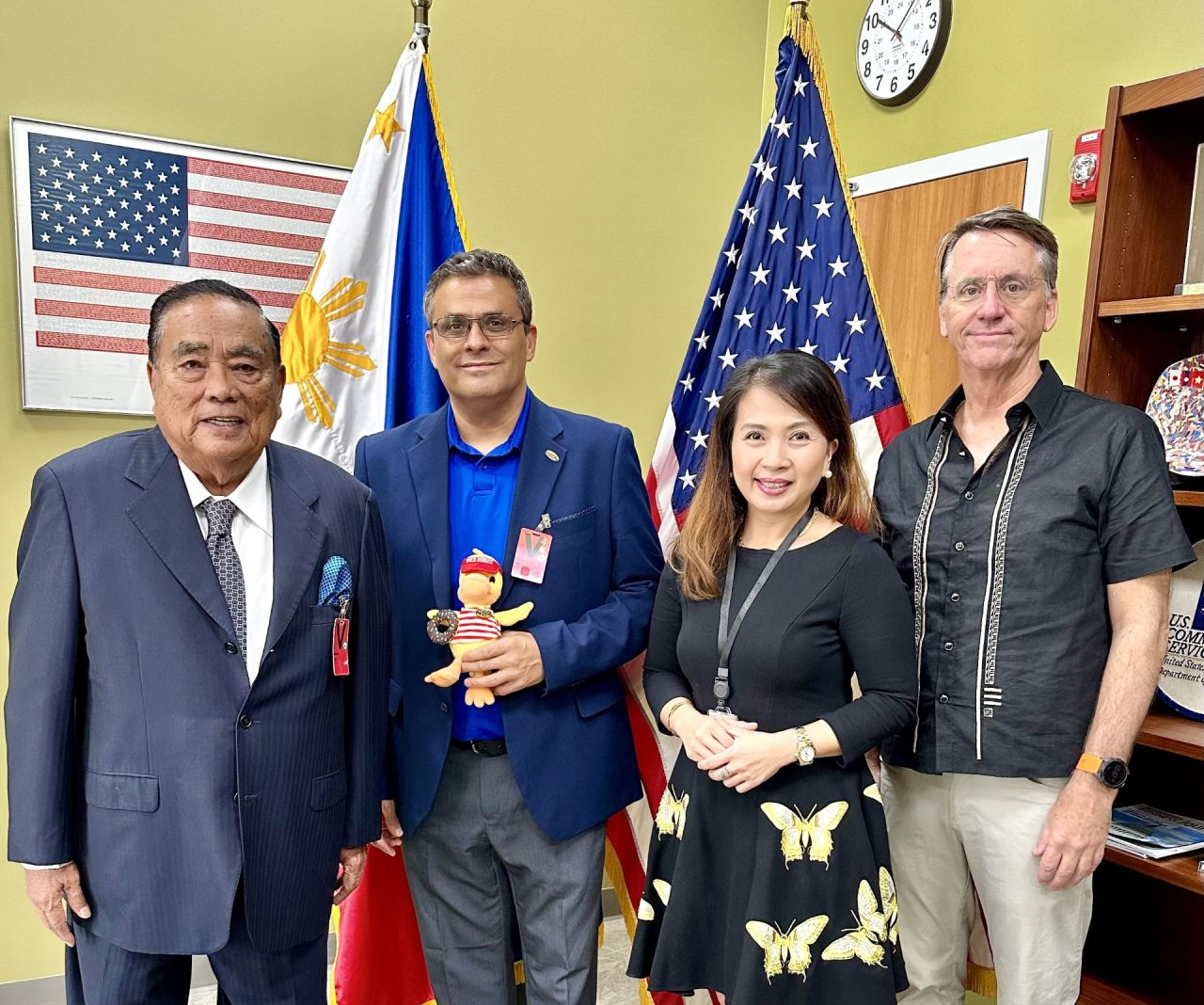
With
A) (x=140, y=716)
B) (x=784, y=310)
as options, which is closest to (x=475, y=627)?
Answer: (x=140, y=716)

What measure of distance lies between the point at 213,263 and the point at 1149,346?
244 centimetres

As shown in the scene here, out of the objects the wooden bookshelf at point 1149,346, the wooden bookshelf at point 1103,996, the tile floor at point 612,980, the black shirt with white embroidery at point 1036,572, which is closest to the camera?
the black shirt with white embroidery at point 1036,572

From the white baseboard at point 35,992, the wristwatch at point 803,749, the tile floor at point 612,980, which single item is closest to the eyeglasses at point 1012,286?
the wristwatch at point 803,749

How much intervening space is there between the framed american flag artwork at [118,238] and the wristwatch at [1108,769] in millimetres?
2357

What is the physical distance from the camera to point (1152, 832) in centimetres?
196

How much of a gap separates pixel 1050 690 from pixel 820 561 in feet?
1.57

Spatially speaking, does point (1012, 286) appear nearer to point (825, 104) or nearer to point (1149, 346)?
point (1149, 346)

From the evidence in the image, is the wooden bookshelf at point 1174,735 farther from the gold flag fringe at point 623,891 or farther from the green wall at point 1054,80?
the gold flag fringe at point 623,891

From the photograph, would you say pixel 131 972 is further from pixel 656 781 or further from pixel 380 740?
pixel 656 781

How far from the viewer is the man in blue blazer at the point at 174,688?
1.30 metres

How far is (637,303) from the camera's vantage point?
10.4ft

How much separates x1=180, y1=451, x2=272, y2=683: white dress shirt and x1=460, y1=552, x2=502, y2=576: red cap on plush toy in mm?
359

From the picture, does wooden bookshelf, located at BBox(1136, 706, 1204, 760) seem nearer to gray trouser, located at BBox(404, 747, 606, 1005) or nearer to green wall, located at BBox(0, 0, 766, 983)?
gray trouser, located at BBox(404, 747, 606, 1005)

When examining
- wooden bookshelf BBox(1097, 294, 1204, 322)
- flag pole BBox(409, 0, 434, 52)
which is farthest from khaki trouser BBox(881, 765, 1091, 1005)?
flag pole BBox(409, 0, 434, 52)
